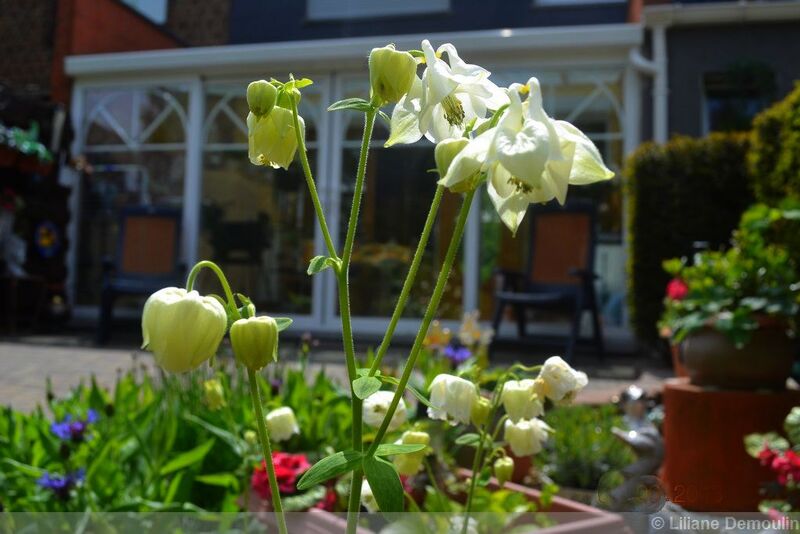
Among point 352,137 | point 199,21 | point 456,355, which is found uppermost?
point 199,21

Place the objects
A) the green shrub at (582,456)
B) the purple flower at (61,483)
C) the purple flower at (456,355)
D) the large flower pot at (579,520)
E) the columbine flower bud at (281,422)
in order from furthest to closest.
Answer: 1. the purple flower at (456,355)
2. the green shrub at (582,456)
3. the purple flower at (61,483)
4. the columbine flower bud at (281,422)
5. the large flower pot at (579,520)

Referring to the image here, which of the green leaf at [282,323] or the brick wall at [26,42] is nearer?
the green leaf at [282,323]

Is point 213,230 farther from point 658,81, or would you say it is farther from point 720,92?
point 720,92

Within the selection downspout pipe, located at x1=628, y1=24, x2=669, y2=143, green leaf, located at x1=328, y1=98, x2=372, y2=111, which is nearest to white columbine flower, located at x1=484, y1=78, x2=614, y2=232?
green leaf, located at x1=328, y1=98, x2=372, y2=111

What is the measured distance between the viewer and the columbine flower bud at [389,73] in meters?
0.48

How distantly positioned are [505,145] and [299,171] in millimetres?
7357

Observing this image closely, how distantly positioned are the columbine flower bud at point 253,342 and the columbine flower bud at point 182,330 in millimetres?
13

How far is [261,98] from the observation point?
50 cm

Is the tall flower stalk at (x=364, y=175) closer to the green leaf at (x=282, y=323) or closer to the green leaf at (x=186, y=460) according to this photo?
the green leaf at (x=282, y=323)

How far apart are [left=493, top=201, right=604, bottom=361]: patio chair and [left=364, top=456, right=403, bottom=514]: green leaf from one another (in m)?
5.57

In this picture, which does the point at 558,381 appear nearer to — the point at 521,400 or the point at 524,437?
the point at 521,400

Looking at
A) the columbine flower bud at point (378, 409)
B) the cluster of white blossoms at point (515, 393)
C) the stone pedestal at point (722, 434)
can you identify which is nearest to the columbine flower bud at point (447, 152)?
the cluster of white blossoms at point (515, 393)

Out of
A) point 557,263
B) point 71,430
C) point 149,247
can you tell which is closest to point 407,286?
point 71,430

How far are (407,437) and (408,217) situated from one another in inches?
271
